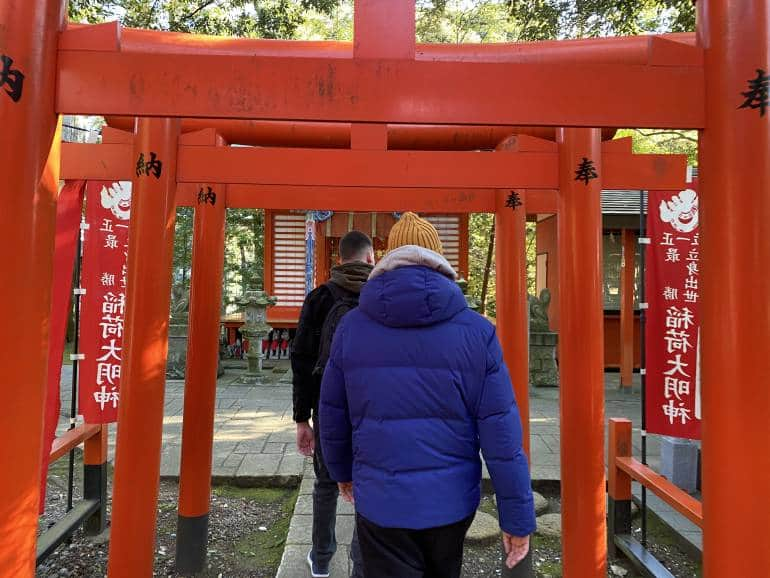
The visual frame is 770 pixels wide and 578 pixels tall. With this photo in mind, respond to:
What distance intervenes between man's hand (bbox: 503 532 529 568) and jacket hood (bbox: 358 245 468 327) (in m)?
0.65

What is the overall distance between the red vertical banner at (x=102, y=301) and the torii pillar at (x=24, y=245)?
2032 mm

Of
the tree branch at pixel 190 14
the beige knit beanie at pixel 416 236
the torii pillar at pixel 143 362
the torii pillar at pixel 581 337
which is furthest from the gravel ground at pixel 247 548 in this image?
the tree branch at pixel 190 14

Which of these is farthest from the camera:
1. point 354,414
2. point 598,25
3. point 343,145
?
Answer: point 598,25

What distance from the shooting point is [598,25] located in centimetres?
577

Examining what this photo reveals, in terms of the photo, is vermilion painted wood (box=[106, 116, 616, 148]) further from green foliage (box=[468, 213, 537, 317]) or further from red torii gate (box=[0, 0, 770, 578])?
green foliage (box=[468, 213, 537, 317])

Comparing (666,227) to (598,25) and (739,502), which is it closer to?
(739,502)

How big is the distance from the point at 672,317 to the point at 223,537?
336 centimetres

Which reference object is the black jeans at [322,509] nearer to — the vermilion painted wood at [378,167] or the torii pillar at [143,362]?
the torii pillar at [143,362]

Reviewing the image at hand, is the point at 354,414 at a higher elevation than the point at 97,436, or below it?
higher

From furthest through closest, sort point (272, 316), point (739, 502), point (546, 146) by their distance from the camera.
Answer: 1. point (272, 316)
2. point (546, 146)
3. point (739, 502)

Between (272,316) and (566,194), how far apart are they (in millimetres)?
8379

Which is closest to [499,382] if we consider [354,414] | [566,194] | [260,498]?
[354,414]

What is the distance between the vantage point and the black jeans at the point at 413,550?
1492 millimetres

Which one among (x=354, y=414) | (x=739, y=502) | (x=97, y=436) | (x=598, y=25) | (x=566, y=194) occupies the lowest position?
(x=97, y=436)
